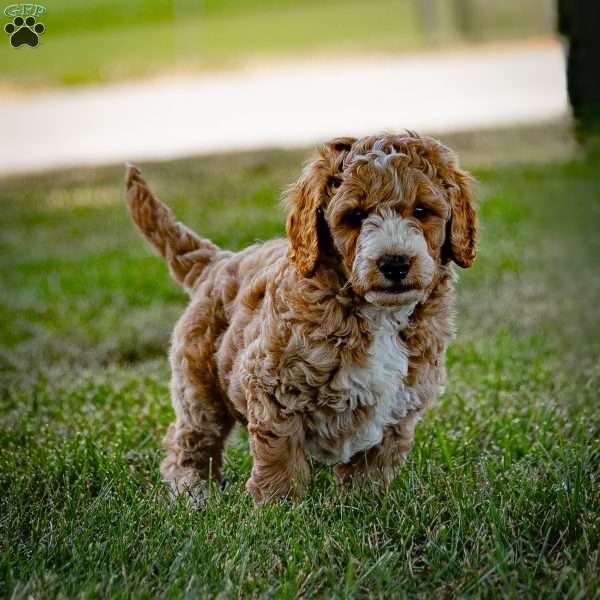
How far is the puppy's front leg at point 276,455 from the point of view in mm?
3730

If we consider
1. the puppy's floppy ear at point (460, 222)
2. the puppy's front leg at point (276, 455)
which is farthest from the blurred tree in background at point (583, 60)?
the puppy's front leg at point (276, 455)

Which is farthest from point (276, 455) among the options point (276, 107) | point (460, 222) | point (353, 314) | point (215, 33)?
point (215, 33)

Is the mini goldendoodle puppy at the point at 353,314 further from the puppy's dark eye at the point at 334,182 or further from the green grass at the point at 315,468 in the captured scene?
the green grass at the point at 315,468

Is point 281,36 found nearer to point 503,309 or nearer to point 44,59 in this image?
point 44,59

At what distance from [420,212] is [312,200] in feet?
1.30

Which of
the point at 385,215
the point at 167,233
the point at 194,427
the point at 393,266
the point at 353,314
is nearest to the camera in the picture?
the point at 393,266

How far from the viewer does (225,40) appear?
96.7 feet

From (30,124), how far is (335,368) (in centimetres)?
1587

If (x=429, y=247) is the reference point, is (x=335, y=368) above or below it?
below

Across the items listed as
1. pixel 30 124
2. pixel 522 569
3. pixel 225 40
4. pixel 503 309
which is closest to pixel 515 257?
pixel 503 309

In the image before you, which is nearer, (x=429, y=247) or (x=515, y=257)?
(x=429, y=247)

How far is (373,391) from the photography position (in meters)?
3.70

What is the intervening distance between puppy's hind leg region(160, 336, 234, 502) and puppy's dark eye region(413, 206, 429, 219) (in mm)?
1094

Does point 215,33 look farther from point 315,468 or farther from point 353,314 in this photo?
point 353,314
